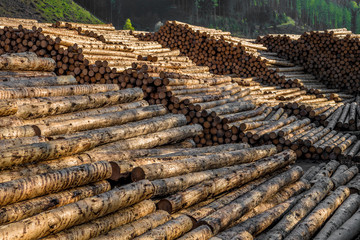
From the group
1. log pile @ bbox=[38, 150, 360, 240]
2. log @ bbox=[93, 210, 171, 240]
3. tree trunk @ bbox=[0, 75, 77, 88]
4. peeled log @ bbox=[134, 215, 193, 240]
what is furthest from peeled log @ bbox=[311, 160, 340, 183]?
tree trunk @ bbox=[0, 75, 77, 88]

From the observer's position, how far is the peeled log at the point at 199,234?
5028 mm

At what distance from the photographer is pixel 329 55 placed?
21531 mm

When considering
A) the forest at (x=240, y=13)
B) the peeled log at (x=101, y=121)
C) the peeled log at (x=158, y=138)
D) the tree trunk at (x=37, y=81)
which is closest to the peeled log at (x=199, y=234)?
the peeled log at (x=158, y=138)

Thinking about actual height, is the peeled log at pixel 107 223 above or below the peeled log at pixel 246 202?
above

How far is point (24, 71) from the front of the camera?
410 inches

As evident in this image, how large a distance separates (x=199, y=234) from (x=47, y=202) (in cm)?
198

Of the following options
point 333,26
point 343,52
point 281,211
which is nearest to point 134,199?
point 281,211

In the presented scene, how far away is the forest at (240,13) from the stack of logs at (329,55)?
29681mm

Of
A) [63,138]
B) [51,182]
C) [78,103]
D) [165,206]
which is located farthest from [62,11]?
[51,182]

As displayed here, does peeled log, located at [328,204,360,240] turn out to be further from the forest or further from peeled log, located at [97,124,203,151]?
the forest

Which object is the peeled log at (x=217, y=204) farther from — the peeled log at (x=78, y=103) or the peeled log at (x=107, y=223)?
the peeled log at (x=78, y=103)

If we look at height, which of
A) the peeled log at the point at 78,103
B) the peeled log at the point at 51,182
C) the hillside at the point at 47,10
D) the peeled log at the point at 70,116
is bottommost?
the peeled log at the point at 51,182

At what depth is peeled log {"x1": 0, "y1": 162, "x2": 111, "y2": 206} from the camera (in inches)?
176

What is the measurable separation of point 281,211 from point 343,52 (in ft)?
56.2
